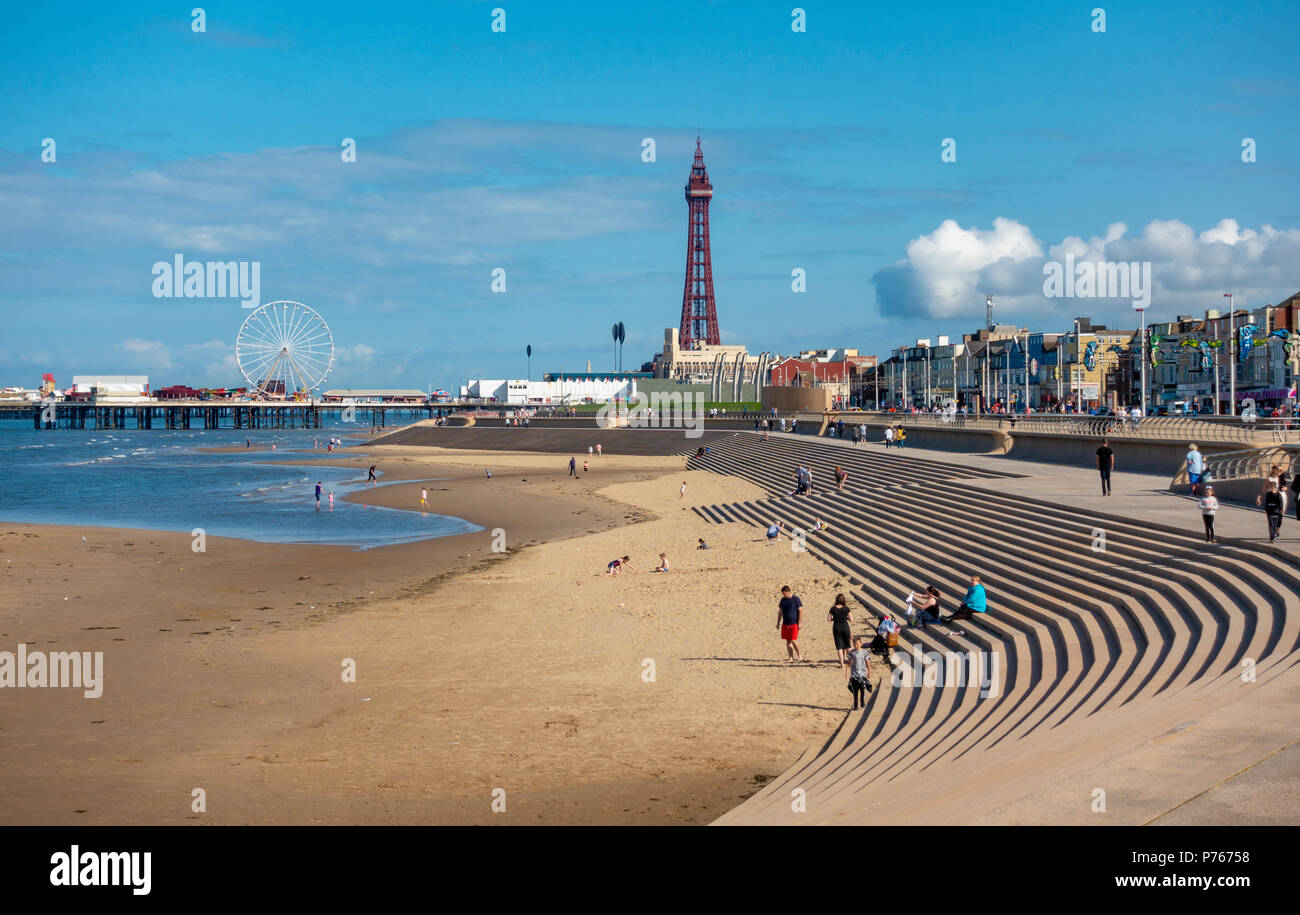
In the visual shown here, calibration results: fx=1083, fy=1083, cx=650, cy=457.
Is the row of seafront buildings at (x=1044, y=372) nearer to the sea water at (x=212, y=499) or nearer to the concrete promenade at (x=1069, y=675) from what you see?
the concrete promenade at (x=1069, y=675)

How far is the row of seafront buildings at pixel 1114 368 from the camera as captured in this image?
59562 mm

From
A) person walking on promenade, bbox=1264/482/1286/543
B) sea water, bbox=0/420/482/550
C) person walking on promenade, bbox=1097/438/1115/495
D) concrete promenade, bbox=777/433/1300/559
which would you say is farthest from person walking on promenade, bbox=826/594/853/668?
sea water, bbox=0/420/482/550

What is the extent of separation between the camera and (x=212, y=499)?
4362cm

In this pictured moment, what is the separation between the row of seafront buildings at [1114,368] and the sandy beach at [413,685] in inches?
1177

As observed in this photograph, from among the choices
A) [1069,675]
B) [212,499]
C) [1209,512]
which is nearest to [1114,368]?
[212,499]

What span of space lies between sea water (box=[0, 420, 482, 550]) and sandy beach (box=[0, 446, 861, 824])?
224 inches

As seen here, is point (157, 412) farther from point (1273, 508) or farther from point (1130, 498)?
point (1273, 508)

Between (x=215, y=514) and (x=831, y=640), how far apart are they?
28165mm

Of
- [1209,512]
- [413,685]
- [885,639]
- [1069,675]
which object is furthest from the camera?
[1209,512]

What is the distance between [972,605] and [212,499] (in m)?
36.3

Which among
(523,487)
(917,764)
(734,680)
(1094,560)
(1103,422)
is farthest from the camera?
(523,487)
